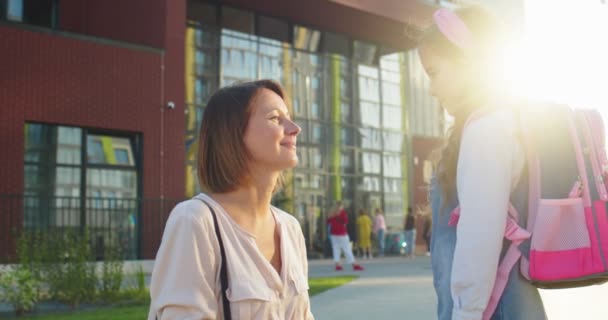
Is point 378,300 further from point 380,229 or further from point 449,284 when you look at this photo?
point 380,229

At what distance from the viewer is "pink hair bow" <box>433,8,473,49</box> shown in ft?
8.14

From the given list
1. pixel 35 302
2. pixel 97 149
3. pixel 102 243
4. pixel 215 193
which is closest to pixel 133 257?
pixel 102 243

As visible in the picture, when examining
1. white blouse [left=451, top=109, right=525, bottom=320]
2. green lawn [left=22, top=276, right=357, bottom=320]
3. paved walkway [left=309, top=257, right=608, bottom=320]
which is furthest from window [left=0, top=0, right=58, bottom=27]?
white blouse [left=451, top=109, right=525, bottom=320]

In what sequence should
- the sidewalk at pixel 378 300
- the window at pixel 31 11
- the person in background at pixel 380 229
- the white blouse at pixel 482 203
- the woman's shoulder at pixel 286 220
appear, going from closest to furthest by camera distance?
1. the white blouse at pixel 482 203
2. the woman's shoulder at pixel 286 220
3. the sidewalk at pixel 378 300
4. the window at pixel 31 11
5. the person in background at pixel 380 229

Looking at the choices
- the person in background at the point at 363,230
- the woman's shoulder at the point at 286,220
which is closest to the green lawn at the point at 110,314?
the woman's shoulder at the point at 286,220

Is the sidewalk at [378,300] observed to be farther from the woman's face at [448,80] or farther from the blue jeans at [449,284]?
the woman's face at [448,80]

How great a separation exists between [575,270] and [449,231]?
0.43 meters

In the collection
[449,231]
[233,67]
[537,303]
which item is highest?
[233,67]

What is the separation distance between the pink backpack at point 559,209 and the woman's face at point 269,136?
0.78m

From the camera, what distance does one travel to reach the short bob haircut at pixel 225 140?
2.25m

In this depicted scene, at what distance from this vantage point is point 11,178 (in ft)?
51.4

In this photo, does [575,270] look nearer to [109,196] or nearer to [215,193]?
[215,193]

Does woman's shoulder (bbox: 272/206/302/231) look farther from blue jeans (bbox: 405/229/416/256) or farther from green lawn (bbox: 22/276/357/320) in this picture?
blue jeans (bbox: 405/229/416/256)

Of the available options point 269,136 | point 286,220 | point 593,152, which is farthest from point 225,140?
point 593,152
